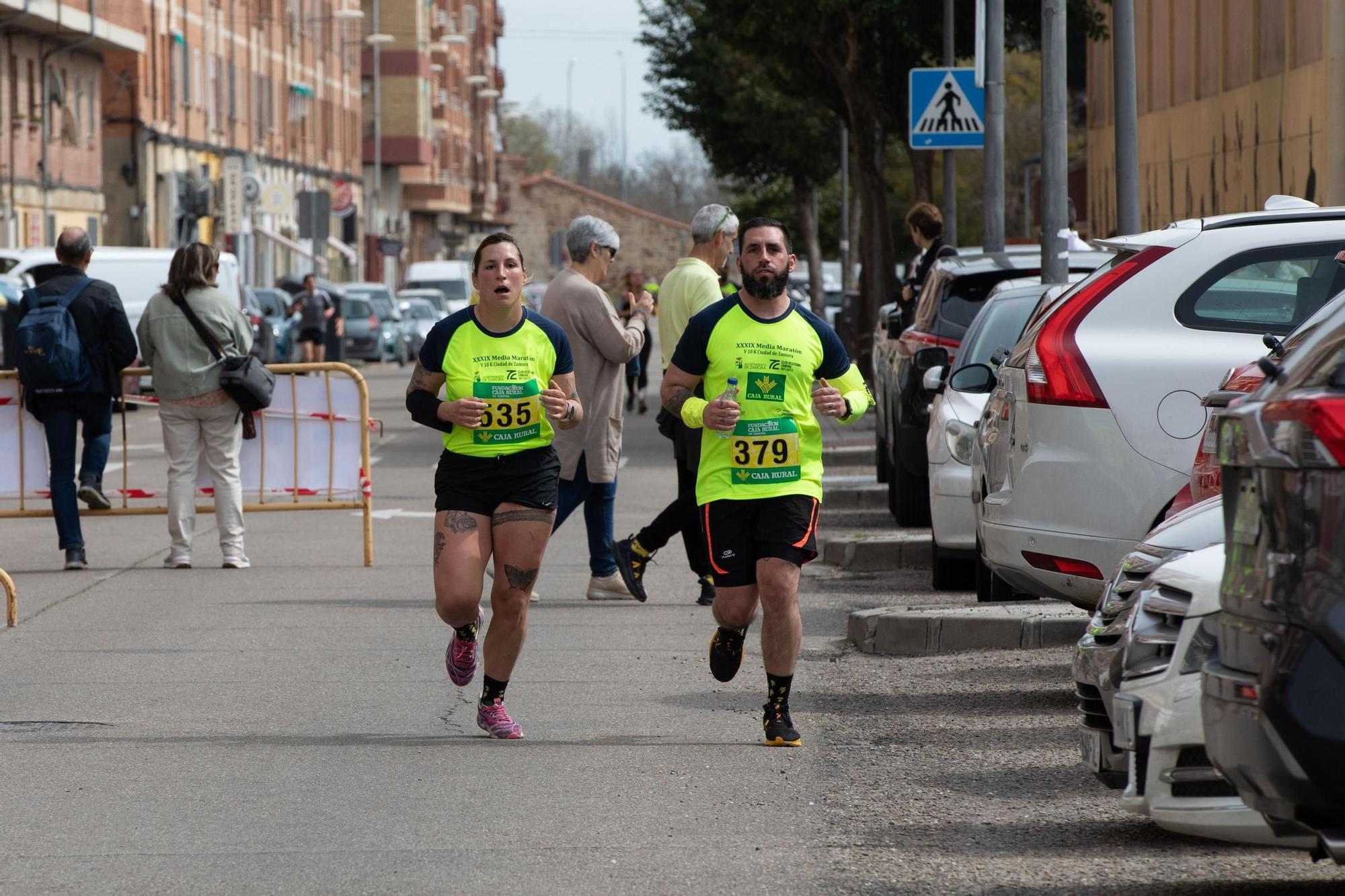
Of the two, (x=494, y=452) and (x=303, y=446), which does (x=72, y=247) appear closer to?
(x=303, y=446)

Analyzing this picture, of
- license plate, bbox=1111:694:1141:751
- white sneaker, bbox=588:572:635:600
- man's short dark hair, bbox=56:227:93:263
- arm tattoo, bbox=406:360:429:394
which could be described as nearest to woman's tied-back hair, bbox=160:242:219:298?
man's short dark hair, bbox=56:227:93:263

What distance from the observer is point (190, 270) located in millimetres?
12906

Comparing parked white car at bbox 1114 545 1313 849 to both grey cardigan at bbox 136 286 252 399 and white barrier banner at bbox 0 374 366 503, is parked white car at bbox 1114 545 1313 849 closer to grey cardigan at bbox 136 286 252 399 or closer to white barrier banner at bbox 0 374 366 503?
grey cardigan at bbox 136 286 252 399

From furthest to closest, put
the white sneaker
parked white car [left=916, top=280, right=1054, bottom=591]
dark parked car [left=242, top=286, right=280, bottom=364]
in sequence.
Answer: dark parked car [left=242, top=286, right=280, bottom=364]
the white sneaker
parked white car [left=916, top=280, right=1054, bottom=591]

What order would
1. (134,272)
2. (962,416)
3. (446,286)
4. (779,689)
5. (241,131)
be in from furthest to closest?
(241,131)
(446,286)
(134,272)
(962,416)
(779,689)

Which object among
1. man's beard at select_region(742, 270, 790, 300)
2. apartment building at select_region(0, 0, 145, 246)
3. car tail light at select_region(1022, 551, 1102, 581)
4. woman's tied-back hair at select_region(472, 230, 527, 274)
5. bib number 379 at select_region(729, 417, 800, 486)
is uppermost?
apartment building at select_region(0, 0, 145, 246)

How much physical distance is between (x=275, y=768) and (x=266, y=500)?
21.9 ft

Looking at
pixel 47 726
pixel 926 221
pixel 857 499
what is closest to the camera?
pixel 47 726

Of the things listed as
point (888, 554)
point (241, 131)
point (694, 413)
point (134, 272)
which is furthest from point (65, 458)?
point (241, 131)

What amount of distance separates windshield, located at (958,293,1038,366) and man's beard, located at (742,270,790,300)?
4.22 m

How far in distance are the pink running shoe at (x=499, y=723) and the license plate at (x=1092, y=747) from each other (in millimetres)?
2435

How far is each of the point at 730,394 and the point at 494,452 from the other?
0.84 metres

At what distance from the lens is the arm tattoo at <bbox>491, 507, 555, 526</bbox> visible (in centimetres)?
772

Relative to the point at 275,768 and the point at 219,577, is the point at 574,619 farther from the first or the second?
the point at 275,768
